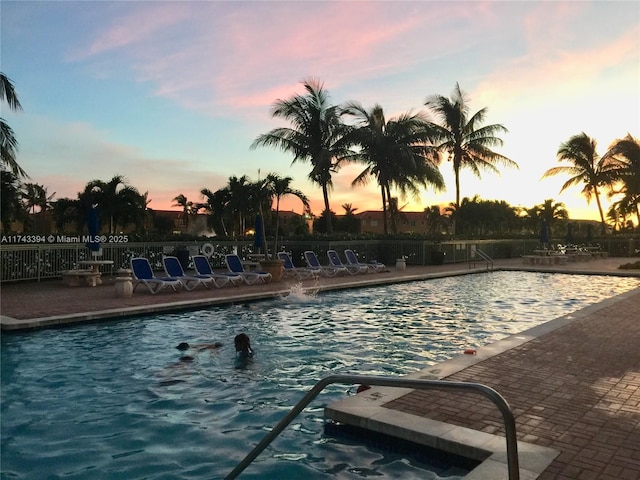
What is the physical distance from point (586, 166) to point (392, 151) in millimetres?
20900

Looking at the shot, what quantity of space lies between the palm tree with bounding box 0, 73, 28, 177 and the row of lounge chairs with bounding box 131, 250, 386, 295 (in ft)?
25.1

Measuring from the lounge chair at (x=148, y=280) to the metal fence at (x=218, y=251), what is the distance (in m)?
4.73

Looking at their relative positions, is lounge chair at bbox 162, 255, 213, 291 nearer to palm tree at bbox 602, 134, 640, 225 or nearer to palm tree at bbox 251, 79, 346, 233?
palm tree at bbox 251, 79, 346, 233

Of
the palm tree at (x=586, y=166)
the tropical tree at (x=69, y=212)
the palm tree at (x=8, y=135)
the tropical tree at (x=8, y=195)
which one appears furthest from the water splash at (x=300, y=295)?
the palm tree at (x=586, y=166)

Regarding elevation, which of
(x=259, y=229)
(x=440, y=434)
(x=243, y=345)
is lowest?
(x=440, y=434)

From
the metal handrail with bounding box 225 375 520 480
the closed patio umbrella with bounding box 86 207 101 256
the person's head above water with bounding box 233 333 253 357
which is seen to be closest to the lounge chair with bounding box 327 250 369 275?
the closed patio umbrella with bounding box 86 207 101 256

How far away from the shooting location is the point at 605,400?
482 centimetres

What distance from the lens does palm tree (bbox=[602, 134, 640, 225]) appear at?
3497 cm

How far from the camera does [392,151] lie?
92.0 ft

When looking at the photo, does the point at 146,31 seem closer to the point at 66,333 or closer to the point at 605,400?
the point at 66,333

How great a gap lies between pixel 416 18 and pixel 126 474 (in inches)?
473

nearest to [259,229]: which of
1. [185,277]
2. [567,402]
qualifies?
[185,277]

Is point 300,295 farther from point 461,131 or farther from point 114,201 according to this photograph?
point 114,201

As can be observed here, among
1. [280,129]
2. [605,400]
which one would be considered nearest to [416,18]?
[605,400]
